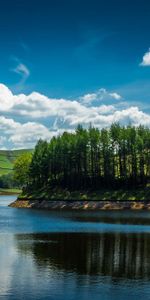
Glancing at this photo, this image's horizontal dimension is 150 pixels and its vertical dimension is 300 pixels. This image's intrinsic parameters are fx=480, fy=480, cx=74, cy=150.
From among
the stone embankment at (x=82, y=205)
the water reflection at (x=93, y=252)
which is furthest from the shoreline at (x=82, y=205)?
the water reflection at (x=93, y=252)

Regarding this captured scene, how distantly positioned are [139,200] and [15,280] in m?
104

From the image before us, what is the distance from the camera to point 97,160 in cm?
17488

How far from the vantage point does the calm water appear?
131ft

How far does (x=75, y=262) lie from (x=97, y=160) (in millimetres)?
122541

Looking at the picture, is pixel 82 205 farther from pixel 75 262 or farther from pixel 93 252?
pixel 75 262

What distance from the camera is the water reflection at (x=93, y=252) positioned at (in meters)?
49.0

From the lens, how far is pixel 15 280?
43.4 m

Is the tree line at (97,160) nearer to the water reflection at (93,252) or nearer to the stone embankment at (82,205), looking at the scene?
the stone embankment at (82,205)

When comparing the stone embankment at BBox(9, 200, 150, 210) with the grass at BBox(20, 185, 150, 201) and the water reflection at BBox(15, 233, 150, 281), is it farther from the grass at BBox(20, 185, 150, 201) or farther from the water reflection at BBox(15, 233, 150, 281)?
the water reflection at BBox(15, 233, 150, 281)

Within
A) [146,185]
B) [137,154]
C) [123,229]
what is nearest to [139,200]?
[146,185]

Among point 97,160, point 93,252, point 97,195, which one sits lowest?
point 93,252

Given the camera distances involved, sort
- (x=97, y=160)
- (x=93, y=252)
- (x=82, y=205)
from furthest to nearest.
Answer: (x=97, y=160) < (x=82, y=205) < (x=93, y=252)

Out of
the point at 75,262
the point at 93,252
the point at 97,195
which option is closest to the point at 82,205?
the point at 97,195

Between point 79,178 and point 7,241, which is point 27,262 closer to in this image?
point 7,241
